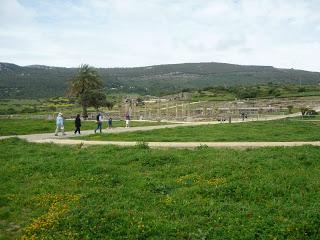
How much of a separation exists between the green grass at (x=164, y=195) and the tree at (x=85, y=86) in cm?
5032

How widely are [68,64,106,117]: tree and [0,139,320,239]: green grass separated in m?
50.3

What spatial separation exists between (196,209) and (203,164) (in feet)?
16.6

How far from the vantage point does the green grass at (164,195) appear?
9828 millimetres

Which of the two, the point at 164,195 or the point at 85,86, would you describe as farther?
the point at 85,86

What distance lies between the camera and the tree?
68000mm

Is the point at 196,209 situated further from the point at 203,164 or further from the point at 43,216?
the point at 203,164

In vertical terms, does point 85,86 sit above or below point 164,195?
above

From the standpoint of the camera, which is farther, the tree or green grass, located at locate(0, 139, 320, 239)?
the tree

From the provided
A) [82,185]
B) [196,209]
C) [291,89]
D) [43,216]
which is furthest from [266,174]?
[291,89]

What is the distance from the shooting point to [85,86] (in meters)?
68.5

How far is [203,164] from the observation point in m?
16.1

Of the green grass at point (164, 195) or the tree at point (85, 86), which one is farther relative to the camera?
the tree at point (85, 86)

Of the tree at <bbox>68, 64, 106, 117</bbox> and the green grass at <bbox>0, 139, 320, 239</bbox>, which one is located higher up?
the tree at <bbox>68, 64, 106, 117</bbox>

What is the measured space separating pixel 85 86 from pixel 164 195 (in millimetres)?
57786
